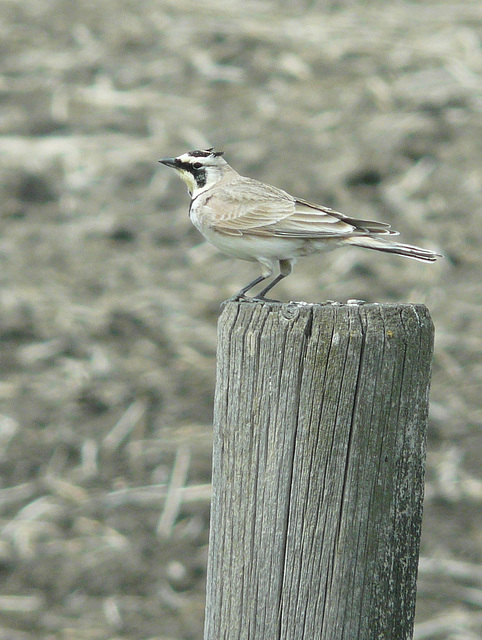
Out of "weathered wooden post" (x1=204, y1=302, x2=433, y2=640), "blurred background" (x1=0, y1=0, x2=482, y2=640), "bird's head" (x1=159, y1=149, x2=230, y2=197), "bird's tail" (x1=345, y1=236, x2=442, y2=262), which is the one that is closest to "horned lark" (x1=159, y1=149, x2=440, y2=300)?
"bird's tail" (x1=345, y1=236, x2=442, y2=262)

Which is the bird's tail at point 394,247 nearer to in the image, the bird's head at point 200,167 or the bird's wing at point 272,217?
the bird's wing at point 272,217

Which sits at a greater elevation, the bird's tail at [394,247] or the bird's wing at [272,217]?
the bird's wing at [272,217]

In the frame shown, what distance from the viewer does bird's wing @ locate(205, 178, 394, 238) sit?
4.68 metres

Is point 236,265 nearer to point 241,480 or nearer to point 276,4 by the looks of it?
point 276,4

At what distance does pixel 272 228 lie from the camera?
4.82 meters

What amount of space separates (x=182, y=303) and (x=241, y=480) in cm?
572

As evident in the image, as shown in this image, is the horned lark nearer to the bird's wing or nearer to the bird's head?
the bird's wing

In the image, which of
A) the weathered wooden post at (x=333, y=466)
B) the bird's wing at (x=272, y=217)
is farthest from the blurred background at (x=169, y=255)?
the weathered wooden post at (x=333, y=466)

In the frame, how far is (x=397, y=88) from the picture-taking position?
1105 cm

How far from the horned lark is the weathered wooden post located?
1.26 m

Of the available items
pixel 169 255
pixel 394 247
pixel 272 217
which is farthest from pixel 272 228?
pixel 169 255

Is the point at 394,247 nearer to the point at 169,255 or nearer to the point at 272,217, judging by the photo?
the point at 272,217

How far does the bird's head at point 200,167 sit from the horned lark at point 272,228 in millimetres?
182

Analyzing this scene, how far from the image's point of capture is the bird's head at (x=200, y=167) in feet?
18.1
